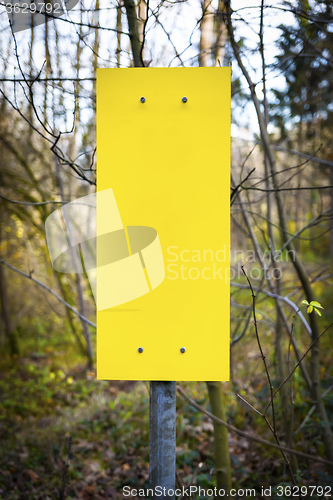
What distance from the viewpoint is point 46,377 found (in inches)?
159

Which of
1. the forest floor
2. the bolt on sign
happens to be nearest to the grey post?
the bolt on sign

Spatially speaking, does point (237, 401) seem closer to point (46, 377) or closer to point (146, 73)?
point (46, 377)

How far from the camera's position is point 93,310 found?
201 inches

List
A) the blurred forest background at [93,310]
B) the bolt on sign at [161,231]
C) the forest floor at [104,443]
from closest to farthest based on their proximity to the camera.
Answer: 1. the bolt on sign at [161,231]
2. the blurred forest background at [93,310]
3. the forest floor at [104,443]

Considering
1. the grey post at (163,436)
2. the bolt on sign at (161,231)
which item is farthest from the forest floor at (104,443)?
the bolt on sign at (161,231)

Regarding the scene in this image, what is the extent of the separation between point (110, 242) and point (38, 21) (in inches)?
73.6

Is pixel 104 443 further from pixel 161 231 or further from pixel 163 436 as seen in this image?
pixel 161 231

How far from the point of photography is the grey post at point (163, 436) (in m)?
1.27

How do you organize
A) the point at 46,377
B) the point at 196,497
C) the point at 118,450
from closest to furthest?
the point at 196,497 → the point at 118,450 → the point at 46,377

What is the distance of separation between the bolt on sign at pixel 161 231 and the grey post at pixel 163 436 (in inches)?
4.5

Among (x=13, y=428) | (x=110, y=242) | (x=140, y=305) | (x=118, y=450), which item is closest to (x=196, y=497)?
(x=118, y=450)

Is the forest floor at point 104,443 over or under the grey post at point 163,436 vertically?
under

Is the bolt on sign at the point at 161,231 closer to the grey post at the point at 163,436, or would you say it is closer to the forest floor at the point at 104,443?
the grey post at the point at 163,436

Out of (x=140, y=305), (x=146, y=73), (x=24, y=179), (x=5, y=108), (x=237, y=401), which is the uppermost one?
(x=5, y=108)
